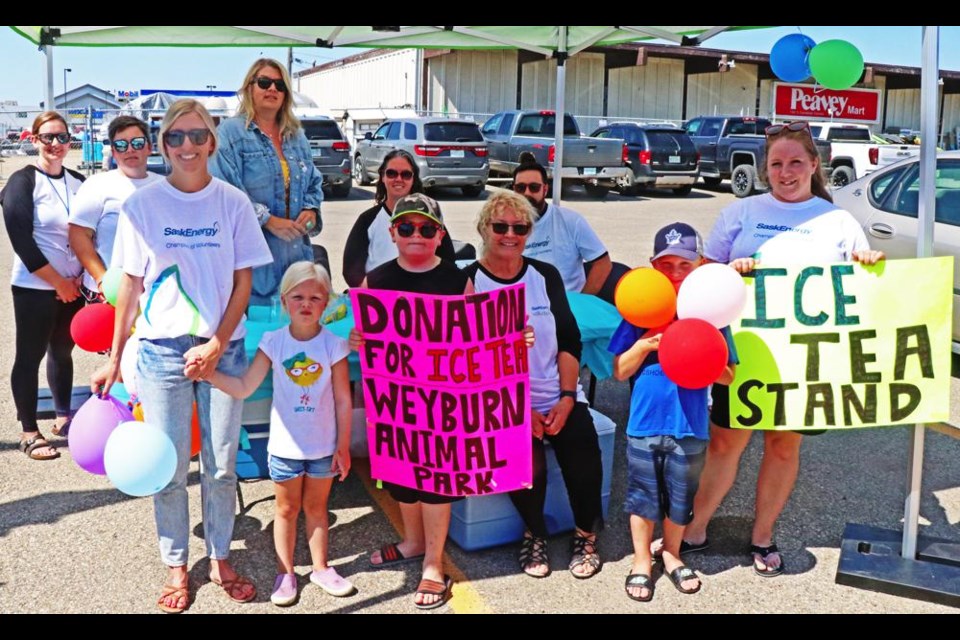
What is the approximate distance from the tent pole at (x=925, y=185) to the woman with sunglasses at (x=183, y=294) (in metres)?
2.66

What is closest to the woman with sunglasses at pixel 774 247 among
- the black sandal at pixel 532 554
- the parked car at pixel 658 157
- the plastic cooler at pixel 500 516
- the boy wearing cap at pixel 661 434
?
the boy wearing cap at pixel 661 434

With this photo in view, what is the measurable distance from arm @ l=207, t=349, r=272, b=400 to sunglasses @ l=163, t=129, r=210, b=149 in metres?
0.84

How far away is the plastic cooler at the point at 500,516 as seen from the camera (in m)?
4.07

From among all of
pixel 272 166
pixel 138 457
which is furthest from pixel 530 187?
pixel 138 457

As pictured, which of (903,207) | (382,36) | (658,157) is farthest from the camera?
(658,157)

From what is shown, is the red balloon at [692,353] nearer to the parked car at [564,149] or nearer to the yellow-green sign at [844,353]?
the yellow-green sign at [844,353]

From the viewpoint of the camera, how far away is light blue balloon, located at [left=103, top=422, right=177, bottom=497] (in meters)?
3.25

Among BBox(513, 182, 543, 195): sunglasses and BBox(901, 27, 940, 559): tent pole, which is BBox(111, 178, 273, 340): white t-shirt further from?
BBox(901, 27, 940, 559): tent pole

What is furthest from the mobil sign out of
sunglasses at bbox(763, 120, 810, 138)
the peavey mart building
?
the peavey mart building

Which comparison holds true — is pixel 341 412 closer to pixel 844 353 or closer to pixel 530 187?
pixel 530 187

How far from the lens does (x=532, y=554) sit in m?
3.97

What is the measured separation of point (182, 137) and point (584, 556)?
2.34 metres
